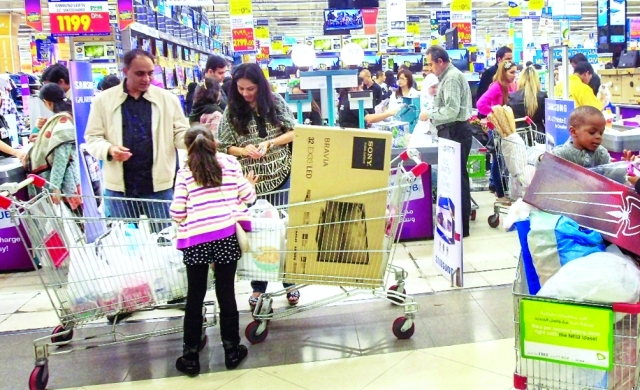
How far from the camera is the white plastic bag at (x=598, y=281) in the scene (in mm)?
1831

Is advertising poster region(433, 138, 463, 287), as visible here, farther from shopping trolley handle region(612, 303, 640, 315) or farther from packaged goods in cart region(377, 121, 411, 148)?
Result: shopping trolley handle region(612, 303, 640, 315)

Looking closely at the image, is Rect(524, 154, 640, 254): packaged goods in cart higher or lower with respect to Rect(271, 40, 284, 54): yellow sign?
lower

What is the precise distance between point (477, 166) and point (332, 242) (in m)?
4.67

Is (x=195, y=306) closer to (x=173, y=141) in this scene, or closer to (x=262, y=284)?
(x=262, y=284)

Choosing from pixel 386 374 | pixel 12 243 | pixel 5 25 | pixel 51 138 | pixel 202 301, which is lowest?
pixel 386 374

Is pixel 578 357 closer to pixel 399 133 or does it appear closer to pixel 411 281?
pixel 411 281

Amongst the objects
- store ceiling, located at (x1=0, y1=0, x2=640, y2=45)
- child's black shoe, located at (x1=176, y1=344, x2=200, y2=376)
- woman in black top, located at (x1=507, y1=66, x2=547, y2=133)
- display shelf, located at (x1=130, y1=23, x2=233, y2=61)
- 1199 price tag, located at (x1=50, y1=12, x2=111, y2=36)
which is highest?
store ceiling, located at (x1=0, y1=0, x2=640, y2=45)

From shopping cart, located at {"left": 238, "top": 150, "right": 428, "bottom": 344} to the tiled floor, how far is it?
432 mm

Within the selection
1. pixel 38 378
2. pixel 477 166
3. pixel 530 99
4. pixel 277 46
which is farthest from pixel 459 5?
pixel 38 378

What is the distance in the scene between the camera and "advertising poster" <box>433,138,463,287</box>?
4.27 meters

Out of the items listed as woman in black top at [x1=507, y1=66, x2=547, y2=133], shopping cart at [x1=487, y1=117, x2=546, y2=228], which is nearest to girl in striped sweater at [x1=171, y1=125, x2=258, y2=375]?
shopping cart at [x1=487, y1=117, x2=546, y2=228]

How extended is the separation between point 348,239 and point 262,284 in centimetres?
94

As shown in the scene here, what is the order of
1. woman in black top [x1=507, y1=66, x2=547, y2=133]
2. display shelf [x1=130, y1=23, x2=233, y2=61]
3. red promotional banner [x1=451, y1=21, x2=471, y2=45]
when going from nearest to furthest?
woman in black top [x1=507, y1=66, x2=547, y2=133]
display shelf [x1=130, y1=23, x2=233, y2=61]
red promotional banner [x1=451, y1=21, x2=471, y2=45]

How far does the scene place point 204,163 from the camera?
121 inches
